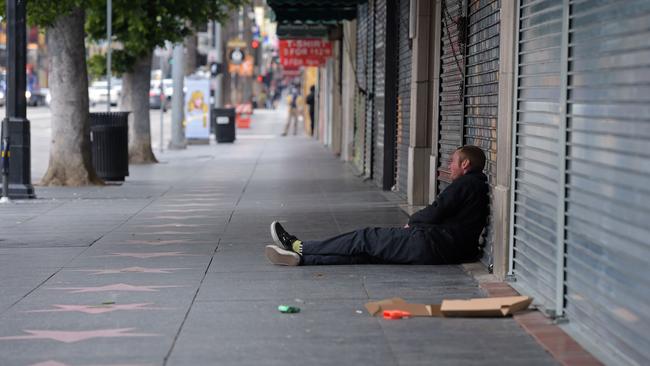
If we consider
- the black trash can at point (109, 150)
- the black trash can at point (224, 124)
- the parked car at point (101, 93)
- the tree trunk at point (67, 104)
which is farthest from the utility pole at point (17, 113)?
the parked car at point (101, 93)

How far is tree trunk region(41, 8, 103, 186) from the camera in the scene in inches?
778

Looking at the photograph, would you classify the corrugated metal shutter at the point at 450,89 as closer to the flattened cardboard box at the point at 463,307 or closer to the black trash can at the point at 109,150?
the flattened cardboard box at the point at 463,307

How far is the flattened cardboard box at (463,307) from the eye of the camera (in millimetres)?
8008

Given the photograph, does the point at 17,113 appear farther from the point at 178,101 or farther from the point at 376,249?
the point at 178,101

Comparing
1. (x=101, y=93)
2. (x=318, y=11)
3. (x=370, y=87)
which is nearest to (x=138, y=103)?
(x=318, y=11)

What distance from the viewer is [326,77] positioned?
39.4 meters

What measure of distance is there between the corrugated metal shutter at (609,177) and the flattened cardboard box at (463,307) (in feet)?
1.59

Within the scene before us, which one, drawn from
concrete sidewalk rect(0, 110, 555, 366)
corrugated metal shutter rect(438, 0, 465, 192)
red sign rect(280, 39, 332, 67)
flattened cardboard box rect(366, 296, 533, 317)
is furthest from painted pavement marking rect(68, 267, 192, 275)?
red sign rect(280, 39, 332, 67)

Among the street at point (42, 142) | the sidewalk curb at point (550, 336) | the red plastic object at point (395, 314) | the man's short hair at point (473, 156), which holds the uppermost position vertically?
the man's short hair at point (473, 156)

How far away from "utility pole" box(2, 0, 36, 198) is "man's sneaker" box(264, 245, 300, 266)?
7710mm

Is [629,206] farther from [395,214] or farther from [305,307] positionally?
[395,214]

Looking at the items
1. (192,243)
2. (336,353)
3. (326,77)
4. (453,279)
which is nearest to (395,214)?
(192,243)

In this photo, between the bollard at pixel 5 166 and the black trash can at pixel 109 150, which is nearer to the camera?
the bollard at pixel 5 166

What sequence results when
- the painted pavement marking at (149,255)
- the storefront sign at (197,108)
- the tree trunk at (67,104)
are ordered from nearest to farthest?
the painted pavement marking at (149,255), the tree trunk at (67,104), the storefront sign at (197,108)
